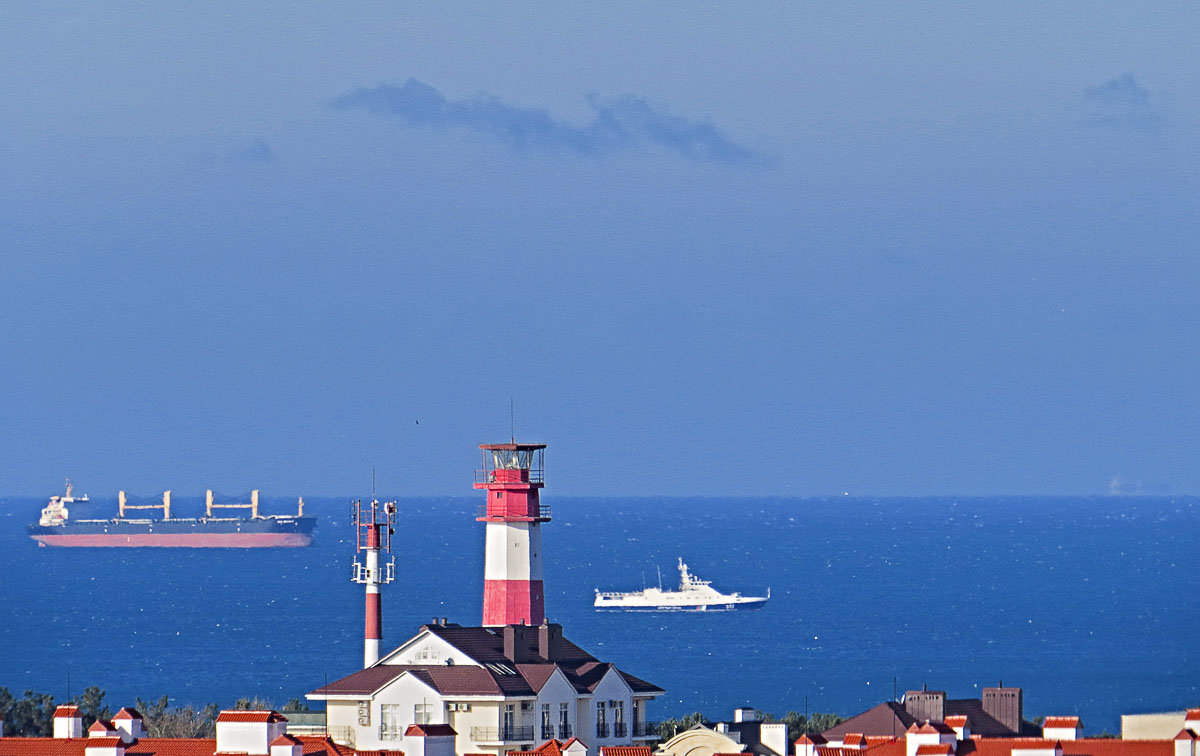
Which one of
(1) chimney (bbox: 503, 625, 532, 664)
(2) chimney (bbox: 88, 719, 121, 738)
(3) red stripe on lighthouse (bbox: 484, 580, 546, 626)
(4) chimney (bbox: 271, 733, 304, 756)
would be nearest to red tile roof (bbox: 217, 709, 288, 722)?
(4) chimney (bbox: 271, 733, 304, 756)

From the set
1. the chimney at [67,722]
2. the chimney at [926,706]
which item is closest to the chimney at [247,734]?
the chimney at [67,722]

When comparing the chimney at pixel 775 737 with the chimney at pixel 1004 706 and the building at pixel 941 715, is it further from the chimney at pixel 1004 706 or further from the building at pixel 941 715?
the chimney at pixel 1004 706

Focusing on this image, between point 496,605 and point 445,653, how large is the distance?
388 inches

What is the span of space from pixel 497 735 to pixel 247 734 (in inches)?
545

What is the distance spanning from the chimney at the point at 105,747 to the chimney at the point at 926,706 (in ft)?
57.6

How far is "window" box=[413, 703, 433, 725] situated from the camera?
172 feet

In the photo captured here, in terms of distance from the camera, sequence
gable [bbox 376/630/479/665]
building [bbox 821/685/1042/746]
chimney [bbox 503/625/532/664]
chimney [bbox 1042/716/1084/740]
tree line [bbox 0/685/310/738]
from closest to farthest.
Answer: chimney [bbox 1042/716/1084/740], building [bbox 821/685/1042/746], gable [bbox 376/630/479/665], chimney [bbox 503/625/532/664], tree line [bbox 0/685/310/738]

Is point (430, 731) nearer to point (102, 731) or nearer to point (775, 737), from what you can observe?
point (102, 731)

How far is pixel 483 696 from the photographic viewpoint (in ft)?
173

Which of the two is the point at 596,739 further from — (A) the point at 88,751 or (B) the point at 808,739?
(A) the point at 88,751

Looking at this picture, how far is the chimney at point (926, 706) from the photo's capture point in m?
52.1

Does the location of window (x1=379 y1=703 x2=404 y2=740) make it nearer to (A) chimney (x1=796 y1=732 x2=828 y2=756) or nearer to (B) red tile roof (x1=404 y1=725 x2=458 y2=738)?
(B) red tile roof (x1=404 y1=725 x2=458 y2=738)

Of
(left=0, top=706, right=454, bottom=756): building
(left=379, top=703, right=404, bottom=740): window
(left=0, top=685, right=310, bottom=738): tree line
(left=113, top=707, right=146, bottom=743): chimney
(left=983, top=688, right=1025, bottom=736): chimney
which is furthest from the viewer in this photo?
(left=0, top=685, right=310, bottom=738): tree line

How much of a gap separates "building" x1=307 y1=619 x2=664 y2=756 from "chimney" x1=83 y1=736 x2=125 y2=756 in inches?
464
